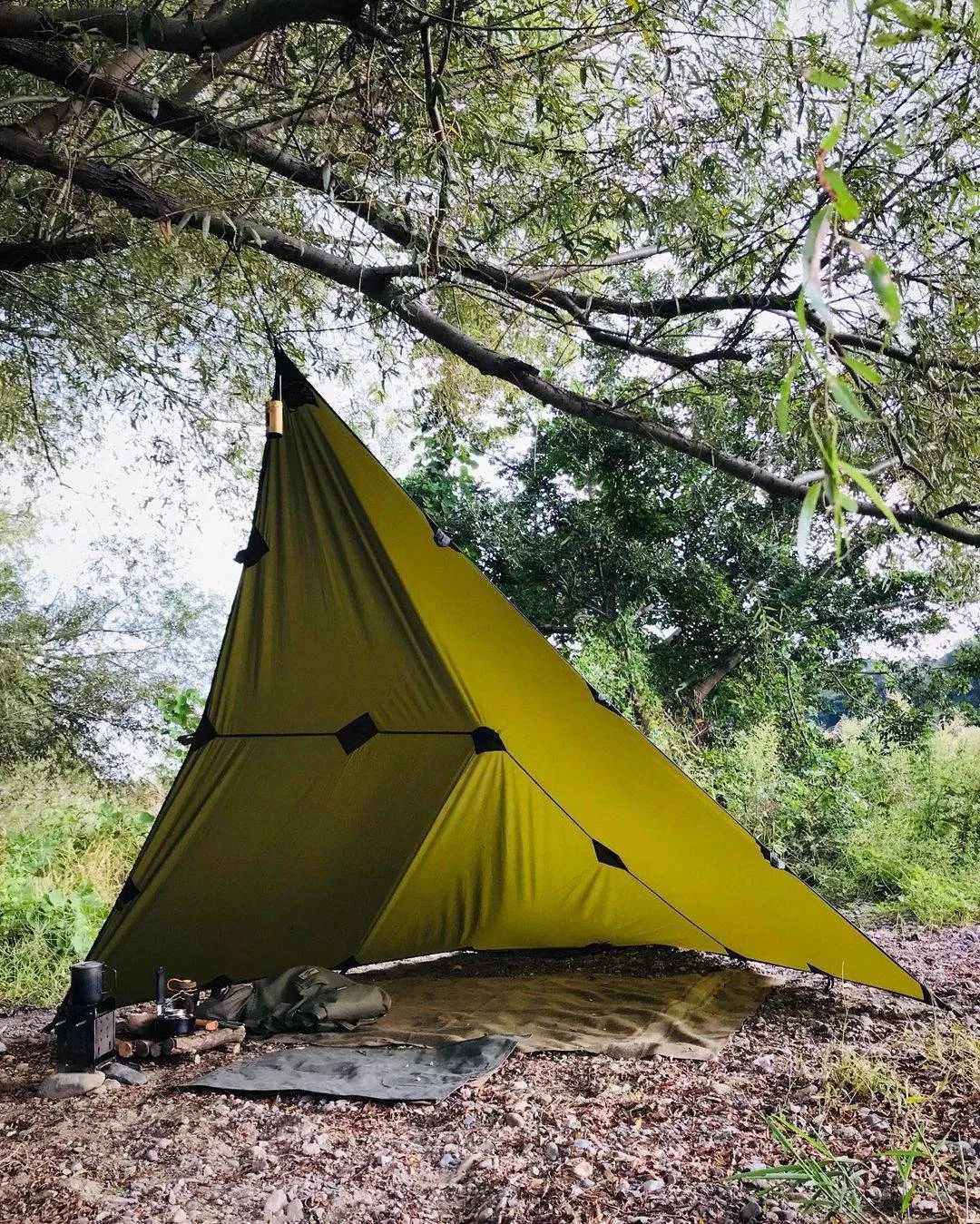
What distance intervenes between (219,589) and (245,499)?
92 cm

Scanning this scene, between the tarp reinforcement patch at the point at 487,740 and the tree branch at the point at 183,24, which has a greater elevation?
the tree branch at the point at 183,24

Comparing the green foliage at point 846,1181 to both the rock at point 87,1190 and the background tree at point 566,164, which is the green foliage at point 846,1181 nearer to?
the rock at point 87,1190

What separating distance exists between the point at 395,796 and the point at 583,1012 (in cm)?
94

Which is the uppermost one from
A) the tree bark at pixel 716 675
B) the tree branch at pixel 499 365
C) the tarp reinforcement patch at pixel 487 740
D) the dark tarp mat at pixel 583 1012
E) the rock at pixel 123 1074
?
the tree branch at pixel 499 365

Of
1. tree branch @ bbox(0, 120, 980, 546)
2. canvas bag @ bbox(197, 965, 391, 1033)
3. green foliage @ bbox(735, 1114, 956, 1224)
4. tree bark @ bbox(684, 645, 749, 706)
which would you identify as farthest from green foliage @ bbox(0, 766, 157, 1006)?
tree bark @ bbox(684, 645, 749, 706)

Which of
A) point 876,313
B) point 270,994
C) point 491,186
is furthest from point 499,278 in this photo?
point 270,994

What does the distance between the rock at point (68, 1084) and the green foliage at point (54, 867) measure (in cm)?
145

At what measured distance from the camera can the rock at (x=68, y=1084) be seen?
2.47 metres

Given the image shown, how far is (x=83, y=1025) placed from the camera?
264cm

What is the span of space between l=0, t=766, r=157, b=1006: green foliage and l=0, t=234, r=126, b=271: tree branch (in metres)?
2.76

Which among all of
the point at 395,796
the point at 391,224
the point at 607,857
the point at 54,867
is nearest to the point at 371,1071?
the point at 395,796

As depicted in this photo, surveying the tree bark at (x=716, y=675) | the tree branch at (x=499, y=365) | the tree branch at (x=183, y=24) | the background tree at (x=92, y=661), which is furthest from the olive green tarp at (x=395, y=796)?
the tree bark at (x=716, y=675)

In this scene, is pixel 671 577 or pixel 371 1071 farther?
pixel 671 577

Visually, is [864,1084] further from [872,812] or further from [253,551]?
[872,812]
